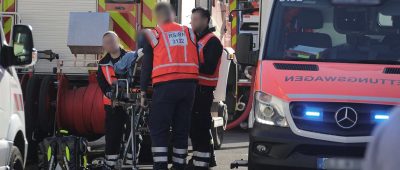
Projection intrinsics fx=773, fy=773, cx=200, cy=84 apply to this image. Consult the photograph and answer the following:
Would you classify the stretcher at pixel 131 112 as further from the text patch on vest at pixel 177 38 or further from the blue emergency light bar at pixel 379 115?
the blue emergency light bar at pixel 379 115

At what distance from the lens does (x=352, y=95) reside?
21.3 ft

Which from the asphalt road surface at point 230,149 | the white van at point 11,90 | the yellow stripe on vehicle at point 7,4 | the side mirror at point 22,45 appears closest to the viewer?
the white van at point 11,90

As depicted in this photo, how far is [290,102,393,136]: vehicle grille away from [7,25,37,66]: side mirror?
229 cm

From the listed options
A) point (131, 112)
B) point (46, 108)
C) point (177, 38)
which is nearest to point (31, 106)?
point (46, 108)

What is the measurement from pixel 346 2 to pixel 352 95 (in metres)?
1.28

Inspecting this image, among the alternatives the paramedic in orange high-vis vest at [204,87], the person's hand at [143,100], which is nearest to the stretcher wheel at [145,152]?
the paramedic in orange high-vis vest at [204,87]

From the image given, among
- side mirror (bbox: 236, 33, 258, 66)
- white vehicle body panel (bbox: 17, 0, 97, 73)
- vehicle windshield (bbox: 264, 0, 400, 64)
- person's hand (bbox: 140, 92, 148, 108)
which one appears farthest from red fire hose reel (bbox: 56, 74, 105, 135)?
vehicle windshield (bbox: 264, 0, 400, 64)

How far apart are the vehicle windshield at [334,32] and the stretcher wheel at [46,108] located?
10.7 ft

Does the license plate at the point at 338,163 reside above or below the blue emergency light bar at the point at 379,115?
below

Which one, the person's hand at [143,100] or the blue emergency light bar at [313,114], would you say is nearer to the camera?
the blue emergency light bar at [313,114]

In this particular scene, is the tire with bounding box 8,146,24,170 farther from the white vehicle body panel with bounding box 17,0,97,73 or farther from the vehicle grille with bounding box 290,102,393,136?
the white vehicle body panel with bounding box 17,0,97,73

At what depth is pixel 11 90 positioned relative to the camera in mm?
6070

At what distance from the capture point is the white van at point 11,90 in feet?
18.8

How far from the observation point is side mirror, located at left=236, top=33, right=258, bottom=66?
750 cm
